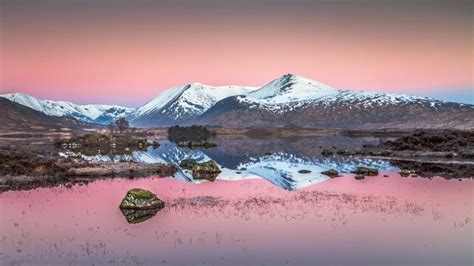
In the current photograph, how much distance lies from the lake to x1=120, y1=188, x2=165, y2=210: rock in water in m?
0.92

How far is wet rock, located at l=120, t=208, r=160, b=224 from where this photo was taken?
1115 inches

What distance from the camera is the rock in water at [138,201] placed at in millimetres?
31453

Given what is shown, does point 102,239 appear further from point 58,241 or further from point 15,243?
point 15,243

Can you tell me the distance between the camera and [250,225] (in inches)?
1069

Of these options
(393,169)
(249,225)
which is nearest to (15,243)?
(249,225)

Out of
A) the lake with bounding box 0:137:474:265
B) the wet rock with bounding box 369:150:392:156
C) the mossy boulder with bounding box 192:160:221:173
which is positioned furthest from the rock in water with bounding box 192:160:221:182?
the wet rock with bounding box 369:150:392:156

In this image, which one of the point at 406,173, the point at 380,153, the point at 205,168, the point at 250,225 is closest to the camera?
the point at 250,225

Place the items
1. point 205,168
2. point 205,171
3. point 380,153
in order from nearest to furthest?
point 205,171
point 205,168
point 380,153

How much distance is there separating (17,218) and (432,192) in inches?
1169

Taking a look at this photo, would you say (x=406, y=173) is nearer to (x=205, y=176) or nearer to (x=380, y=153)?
(x=205, y=176)

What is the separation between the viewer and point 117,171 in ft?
174

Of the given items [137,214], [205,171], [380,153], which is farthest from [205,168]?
[380,153]

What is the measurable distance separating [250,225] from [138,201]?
8428 mm

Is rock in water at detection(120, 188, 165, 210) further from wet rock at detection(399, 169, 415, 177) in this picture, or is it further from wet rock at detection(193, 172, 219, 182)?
wet rock at detection(399, 169, 415, 177)
